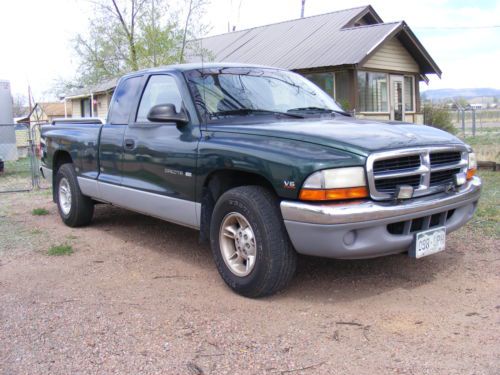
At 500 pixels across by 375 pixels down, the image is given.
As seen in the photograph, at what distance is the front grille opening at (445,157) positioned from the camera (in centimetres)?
409

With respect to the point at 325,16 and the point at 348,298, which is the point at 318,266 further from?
the point at 325,16

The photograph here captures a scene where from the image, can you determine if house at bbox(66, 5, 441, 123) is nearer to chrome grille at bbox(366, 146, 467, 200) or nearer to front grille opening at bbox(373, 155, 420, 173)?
chrome grille at bbox(366, 146, 467, 200)

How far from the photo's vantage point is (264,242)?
3.86m

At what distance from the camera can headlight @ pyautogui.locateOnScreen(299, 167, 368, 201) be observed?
3566 millimetres

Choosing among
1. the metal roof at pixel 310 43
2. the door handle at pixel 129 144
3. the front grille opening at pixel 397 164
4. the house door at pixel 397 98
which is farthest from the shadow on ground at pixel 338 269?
the house door at pixel 397 98

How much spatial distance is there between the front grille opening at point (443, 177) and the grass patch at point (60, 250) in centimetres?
374

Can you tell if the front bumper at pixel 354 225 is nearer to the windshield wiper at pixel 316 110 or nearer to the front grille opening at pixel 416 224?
the front grille opening at pixel 416 224

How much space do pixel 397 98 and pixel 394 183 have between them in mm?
17453

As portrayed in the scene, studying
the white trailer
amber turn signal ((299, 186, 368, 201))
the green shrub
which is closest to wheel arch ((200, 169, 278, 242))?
amber turn signal ((299, 186, 368, 201))

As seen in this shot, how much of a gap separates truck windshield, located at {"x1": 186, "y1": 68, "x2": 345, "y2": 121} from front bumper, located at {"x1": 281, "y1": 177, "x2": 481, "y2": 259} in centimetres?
139

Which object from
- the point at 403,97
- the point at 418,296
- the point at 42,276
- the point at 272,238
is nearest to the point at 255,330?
the point at 272,238

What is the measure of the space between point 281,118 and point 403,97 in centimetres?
1695

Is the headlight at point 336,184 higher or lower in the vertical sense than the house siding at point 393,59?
lower

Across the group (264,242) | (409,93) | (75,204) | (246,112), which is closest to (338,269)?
(264,242)
